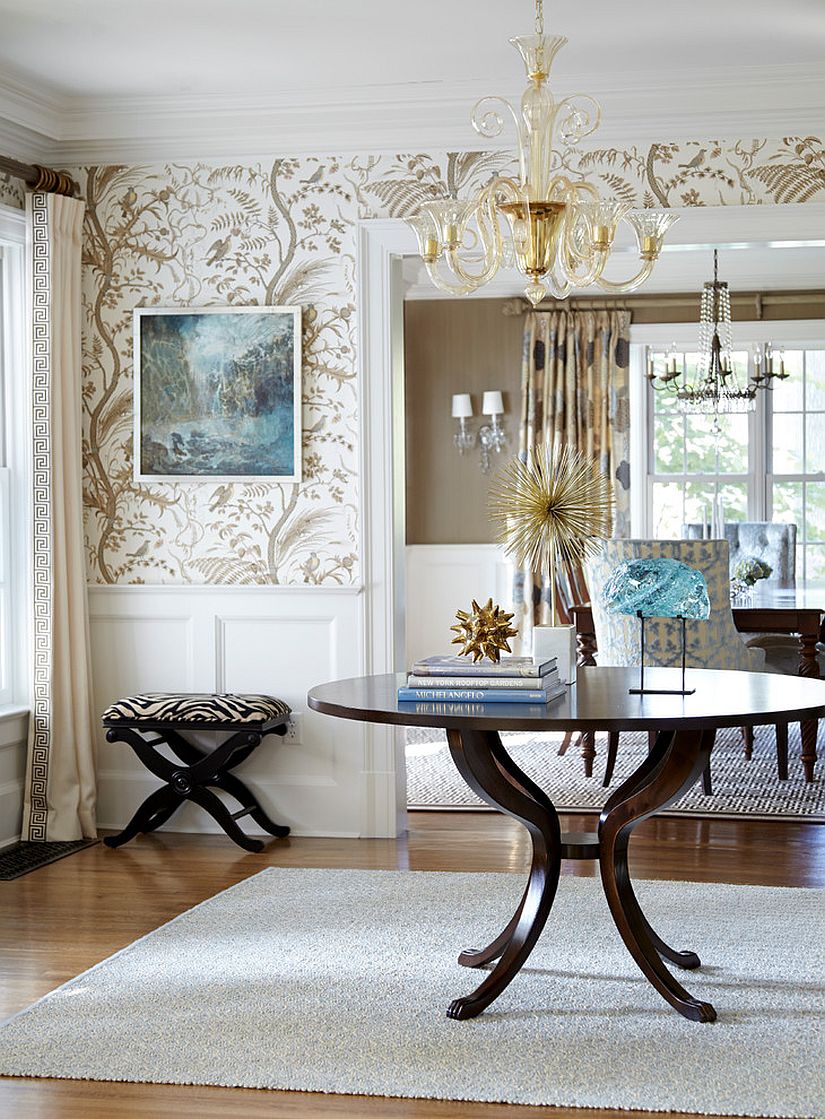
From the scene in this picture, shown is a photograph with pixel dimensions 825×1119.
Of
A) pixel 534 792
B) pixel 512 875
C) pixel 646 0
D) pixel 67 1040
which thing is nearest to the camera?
pixel 67 1040

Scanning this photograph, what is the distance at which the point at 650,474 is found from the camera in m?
8.73

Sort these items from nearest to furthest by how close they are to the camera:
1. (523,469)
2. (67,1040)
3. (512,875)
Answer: (67,1040), (512,875), (523,469)

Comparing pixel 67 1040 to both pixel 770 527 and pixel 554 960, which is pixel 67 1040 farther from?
pixel 770 527

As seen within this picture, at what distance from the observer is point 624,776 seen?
19.3ft

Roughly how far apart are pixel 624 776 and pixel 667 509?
10.7 ft

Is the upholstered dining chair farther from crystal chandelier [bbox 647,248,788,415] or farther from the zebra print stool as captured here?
crystal chandelier [bbox 647,248,788,415]

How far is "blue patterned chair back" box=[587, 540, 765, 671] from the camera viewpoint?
17.1ft

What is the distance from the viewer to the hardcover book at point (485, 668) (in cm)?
288

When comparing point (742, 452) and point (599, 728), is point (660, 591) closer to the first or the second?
point (599, 728)

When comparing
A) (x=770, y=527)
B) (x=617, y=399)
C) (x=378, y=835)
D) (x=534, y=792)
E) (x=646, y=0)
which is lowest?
(x=378, y=835)

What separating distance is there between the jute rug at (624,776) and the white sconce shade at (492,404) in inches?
93.6

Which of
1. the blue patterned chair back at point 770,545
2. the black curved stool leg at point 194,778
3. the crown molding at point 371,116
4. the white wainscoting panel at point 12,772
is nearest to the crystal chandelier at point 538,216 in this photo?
the crown molding at point 371,116

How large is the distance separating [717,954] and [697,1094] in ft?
2.90

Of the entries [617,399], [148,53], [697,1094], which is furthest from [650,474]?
[697,1094]
